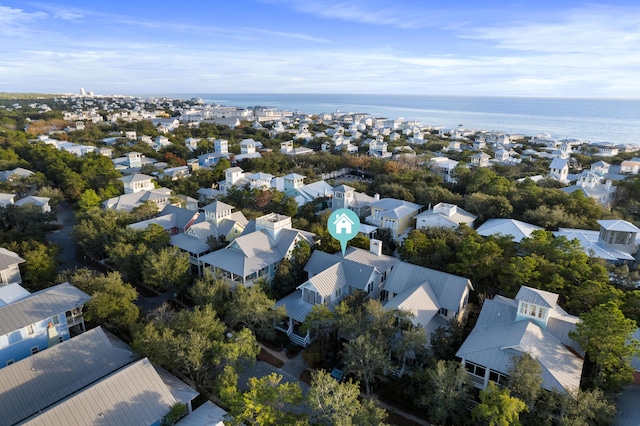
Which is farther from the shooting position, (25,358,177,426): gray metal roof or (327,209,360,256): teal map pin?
(327,209,360,256): teal map pin

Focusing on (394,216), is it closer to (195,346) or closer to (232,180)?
(195,346)

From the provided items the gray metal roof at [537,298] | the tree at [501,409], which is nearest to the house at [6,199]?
the tree at [501,409]

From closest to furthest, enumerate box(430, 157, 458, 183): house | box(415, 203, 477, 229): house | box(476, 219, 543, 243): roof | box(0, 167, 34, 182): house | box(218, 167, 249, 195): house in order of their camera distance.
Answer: box(476, 219, 543, 243): roof
box(415, 203, 477, 229): house
box(0, 167, 34, 182): house
box(218, 167, 249, 195): house
box(430, 157, 458, 183): house

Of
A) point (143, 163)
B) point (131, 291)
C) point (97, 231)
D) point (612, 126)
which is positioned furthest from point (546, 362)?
point (612, 126)

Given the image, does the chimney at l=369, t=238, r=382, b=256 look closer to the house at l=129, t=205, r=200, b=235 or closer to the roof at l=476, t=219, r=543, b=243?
the roof at l=476, t=219, r=543, b=243

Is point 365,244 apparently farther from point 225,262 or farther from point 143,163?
point 143,163

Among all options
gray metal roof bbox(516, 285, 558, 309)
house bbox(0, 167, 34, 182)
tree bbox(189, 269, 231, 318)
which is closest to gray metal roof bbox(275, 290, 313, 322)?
tree bbox(189, 269, 231, 318)
